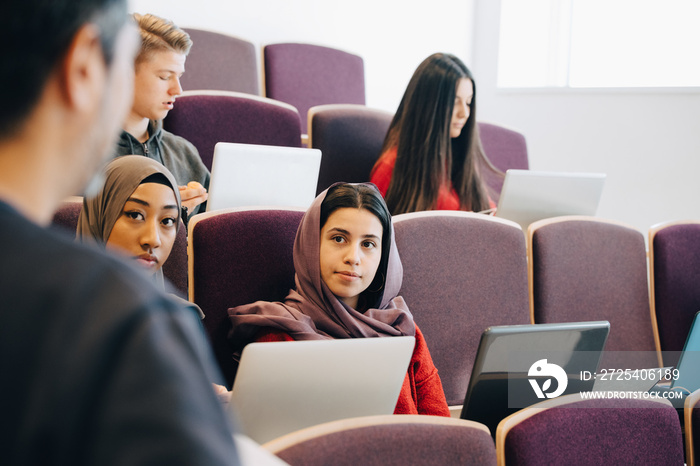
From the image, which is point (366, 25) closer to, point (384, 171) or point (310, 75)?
point (310, 75)

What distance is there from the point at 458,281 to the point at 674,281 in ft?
2.28

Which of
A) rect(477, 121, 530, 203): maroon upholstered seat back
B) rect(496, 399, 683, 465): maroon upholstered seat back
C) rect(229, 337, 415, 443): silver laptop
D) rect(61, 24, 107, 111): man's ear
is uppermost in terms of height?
rect(61, 24, 107, 111): man's ear

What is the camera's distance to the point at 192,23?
2.71 metres

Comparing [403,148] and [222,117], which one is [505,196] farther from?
[222,117]

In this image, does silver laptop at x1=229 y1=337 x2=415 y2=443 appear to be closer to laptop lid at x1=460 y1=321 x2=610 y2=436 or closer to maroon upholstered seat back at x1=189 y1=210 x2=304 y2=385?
laptop lid at x1=460 y1=321 x2=610 y2=436

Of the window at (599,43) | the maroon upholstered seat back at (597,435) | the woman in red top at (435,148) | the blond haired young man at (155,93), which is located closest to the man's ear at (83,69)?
the maroon upholstered seat back at (597,435)

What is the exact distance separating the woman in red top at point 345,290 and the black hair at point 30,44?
1.00m

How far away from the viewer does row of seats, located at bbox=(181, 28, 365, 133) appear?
2.53m

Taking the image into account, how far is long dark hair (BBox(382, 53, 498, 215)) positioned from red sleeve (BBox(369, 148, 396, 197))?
0.03 m

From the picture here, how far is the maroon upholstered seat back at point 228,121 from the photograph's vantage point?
203cm

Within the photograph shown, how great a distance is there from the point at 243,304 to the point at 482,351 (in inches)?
20.0

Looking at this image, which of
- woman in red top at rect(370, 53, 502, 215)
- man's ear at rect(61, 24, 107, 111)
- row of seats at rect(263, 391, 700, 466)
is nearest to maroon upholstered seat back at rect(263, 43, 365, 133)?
woman in red top at rect(370, 53, 502, 215)

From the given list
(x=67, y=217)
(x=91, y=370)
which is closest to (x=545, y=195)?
(x=67, y=217)

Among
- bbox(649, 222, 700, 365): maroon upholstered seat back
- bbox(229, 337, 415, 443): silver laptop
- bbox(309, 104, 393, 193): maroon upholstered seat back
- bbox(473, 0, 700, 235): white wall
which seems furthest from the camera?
bbox(473, 0, 700, 235): white wall
